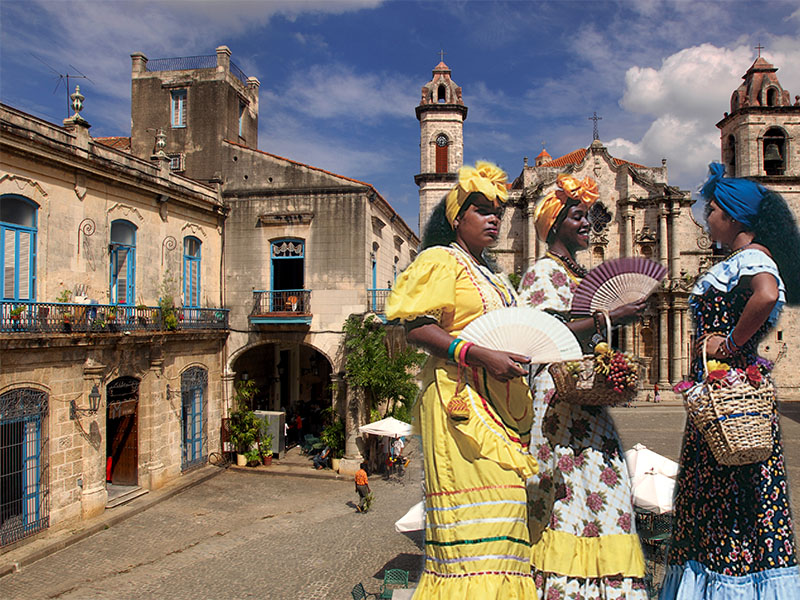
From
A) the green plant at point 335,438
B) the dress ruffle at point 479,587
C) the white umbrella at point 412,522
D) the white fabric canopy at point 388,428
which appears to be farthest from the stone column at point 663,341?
the dress ruffle at point 479,587

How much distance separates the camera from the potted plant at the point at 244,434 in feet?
57.8

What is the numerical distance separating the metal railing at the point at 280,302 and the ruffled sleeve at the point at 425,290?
1414 cm

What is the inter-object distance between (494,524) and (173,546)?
10.3 m

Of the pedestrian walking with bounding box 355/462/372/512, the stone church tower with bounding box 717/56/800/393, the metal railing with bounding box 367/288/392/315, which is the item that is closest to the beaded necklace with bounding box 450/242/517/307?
the pedestrian walking with bounding box 355/462/372/512

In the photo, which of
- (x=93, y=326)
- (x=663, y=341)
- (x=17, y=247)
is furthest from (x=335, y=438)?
(x=663, y=341)

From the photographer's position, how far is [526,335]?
3.24 metres

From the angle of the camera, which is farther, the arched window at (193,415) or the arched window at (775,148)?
the arched window at (775,148)

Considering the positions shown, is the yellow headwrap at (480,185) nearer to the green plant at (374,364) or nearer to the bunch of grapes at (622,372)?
the bunch of grapes at (622,372)

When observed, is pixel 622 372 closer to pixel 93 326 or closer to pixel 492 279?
pixel 492 279

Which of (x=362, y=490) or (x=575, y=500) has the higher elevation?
(x=575, y=500)

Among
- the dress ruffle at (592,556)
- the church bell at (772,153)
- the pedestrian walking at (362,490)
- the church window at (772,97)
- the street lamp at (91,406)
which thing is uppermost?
the church window at (772,97)

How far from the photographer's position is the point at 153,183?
15.4m

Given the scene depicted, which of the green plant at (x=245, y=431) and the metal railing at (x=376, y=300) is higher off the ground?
the metal railing at (x=376, y=300)

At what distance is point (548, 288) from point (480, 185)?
0.90 meters
